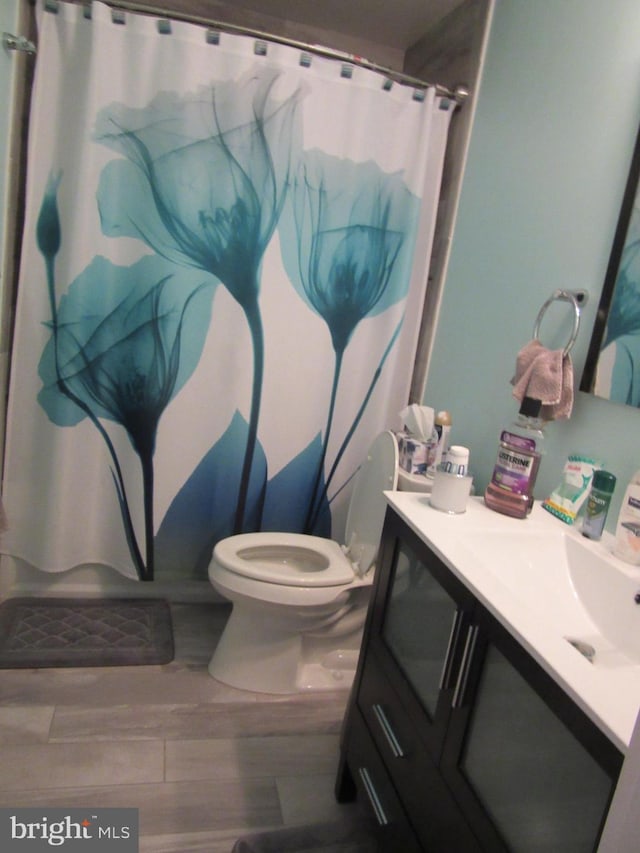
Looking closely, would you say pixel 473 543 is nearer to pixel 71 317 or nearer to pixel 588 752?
pixel 588 752

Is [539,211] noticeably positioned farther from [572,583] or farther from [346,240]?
[572,583]

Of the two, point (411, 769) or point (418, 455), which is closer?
point (411, 769)

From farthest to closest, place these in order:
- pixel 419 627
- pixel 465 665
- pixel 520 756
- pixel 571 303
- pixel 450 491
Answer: pixel 571 303 → pixel 450 491 → pixel 419 627 → pixel 465 665 → pixel 520 756

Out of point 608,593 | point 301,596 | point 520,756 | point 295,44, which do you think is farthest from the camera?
point 295,44

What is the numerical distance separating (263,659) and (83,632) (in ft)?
2.08

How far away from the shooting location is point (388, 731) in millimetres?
1273

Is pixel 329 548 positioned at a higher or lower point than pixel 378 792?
higher

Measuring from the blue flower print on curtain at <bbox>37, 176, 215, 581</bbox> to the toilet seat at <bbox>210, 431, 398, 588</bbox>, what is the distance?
48cm

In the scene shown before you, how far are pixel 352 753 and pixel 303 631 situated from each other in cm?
45

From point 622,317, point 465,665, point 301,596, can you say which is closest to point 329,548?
point 301,596

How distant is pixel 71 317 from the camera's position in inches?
75.5

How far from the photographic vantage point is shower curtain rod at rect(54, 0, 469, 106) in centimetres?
174

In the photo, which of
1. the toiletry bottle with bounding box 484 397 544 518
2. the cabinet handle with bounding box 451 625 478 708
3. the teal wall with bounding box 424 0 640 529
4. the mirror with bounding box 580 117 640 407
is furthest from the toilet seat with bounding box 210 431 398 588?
the cabinet handle with bounding box 451 625 478 708

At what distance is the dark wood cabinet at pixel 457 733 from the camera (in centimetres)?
78
